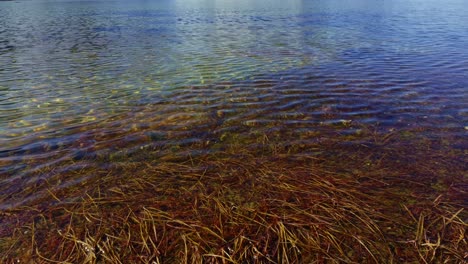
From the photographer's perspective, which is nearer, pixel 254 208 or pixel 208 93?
pixel 254 208

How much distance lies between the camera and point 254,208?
597cm

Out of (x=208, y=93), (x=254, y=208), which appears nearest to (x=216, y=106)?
(x=208, y=93)

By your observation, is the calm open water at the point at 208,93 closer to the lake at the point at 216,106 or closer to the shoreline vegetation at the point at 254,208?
the lake at the point at 216,106

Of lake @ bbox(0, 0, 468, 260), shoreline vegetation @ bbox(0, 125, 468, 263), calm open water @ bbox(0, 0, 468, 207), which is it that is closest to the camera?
shoreline vegetation @ bbox(0, 125, 468, 263)

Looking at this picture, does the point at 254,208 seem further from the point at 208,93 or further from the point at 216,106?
the point at 208,93

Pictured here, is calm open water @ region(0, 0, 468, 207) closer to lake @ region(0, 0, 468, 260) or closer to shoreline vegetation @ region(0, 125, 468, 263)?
lake @ region(0, 0, 468, 260)

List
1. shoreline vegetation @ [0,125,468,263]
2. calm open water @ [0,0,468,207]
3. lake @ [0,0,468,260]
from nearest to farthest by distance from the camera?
shoreline vegetation @ [0,125,468,263] → lake @ [0,0,468,260] → calm open water @ [0,0,468,207]

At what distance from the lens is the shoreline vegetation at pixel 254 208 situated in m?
4.96

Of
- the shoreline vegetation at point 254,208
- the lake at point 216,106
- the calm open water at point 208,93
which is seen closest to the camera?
the shoreline vegetation at point 254,208

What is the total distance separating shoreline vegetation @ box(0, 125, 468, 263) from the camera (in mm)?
4957

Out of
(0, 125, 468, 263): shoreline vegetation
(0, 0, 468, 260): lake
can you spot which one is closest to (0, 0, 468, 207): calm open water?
(0, 0, 468, 260): lake

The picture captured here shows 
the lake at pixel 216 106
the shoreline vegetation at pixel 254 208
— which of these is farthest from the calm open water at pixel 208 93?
the shoreline vegetation at pixel 254 208

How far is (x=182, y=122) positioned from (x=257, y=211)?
5.37 metres

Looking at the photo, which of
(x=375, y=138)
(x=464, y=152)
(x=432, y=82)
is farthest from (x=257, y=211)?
(x=432, y=82)
